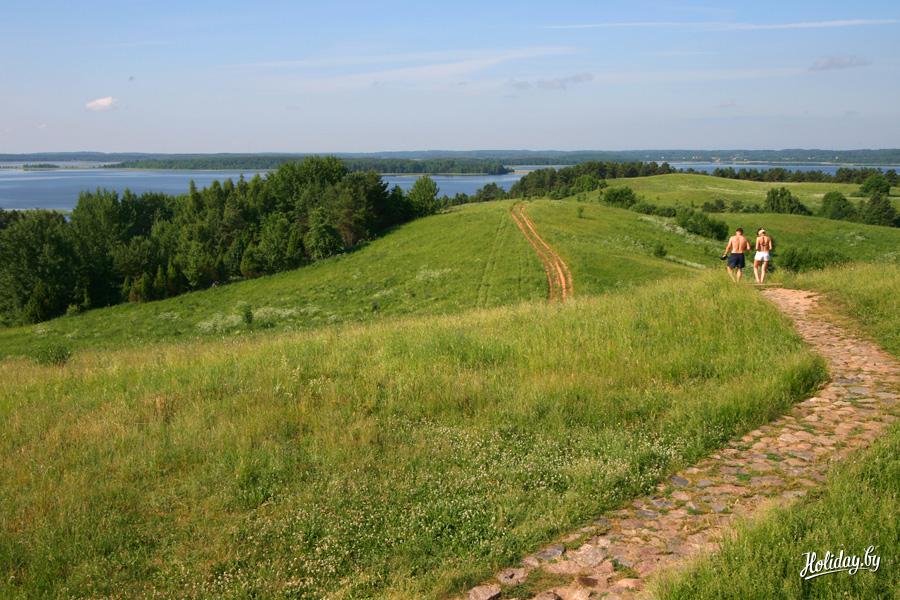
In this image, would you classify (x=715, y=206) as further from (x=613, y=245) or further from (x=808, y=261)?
(x=808, y=261)

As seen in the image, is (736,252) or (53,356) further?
(736,252)

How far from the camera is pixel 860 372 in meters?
7.31

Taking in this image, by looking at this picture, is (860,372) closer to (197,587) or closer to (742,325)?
(742,325)

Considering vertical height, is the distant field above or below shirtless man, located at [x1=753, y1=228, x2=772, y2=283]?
above

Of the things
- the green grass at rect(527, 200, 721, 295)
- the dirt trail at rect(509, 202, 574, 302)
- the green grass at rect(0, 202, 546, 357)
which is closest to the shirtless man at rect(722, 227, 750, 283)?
the dirt trail at rect(509, 202, 574, 302)

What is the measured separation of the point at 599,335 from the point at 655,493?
490 cm

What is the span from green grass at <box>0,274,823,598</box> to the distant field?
86.0 meters

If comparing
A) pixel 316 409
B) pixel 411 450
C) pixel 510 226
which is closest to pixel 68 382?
pixel 316 409

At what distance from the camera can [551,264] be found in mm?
36125

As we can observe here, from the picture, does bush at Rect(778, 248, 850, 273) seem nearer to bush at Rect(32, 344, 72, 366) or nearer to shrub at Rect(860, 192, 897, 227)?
bush at Rect(32, 344, 72, 366)

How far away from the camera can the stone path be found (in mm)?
3842

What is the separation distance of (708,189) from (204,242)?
8524 centimetres

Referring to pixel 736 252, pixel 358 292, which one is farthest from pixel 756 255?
pixel 358 292

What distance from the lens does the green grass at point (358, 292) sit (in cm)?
3472
